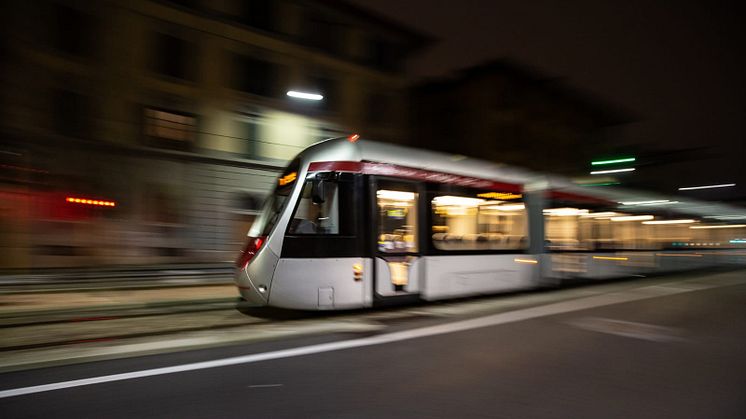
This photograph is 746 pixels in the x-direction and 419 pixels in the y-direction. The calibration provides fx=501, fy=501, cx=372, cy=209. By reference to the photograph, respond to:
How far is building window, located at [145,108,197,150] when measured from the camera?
768 inches

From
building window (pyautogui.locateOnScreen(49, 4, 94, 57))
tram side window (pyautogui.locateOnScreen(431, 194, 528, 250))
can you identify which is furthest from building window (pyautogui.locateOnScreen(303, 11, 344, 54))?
tram side window (pyautogui.locateOnScreen(431, 194, 528, 250))

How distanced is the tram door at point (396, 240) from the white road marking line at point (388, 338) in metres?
1.18

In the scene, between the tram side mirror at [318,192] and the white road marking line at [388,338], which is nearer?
the white road marking line at [388,338]

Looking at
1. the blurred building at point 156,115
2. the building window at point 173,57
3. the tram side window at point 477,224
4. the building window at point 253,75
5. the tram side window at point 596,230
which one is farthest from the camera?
the building window at point 253,75

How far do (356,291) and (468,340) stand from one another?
2.13 metres

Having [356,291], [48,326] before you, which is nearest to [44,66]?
[48,326]

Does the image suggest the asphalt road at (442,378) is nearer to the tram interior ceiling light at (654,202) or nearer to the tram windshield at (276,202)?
the tram windshield at (276,202)

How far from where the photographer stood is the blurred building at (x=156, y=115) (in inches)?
662

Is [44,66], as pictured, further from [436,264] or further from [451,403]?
[451,403]

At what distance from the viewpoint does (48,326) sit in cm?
775

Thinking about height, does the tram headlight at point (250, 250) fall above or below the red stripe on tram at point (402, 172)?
below

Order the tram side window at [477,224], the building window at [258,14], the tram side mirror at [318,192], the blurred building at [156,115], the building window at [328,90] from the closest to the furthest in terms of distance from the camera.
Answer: the tram side mirror at [318,192] < the tram side window at [477,224] < the blurred building at [156,115] < the building window at [258,14] < the building window at [328,90]

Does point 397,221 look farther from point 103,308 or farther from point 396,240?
point 103,308

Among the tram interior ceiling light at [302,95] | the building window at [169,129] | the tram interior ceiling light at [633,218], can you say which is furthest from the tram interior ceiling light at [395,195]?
the tram interior ceiling light at [302,95]
